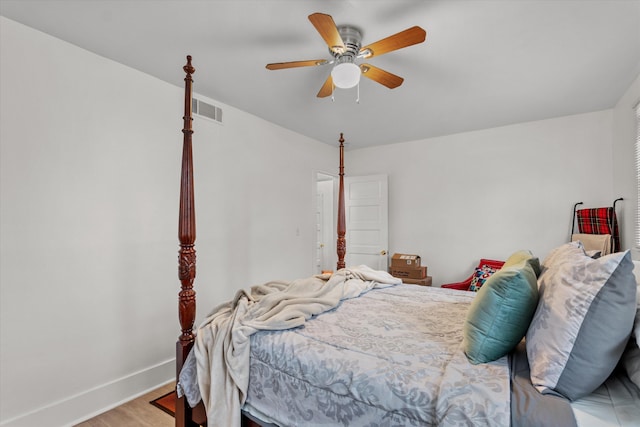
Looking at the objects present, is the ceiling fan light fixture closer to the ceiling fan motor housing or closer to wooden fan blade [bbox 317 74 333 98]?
the ceiling fan motor housing

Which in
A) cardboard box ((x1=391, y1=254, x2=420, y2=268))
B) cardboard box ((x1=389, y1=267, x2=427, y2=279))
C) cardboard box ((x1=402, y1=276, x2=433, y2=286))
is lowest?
cardboard box ((x1=402, y1=276, x2=433, y2=286))

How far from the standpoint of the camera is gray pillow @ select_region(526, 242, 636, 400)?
1.01 meters

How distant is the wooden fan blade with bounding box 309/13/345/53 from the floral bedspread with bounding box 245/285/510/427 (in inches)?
63.0

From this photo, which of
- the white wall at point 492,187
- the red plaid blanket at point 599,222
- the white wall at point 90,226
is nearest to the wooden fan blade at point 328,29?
the white wall at point 90,226

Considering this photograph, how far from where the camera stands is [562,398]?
103cm

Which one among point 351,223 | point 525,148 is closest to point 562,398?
point 525,148

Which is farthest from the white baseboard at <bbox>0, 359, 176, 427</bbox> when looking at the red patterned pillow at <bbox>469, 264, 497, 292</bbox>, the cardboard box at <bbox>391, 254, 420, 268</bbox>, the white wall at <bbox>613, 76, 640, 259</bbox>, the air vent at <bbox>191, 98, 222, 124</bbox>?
the white wall at <bbox>613, 76, 640, 259</bbox>

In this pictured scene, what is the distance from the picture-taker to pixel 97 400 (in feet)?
7.48

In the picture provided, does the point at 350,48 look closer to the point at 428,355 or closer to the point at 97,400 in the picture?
the point at 428,355

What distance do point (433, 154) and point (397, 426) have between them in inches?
156

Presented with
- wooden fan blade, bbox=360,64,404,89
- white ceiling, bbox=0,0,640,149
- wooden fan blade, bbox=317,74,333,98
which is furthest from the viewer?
wooden fan blade, bbox=317,74,333,98

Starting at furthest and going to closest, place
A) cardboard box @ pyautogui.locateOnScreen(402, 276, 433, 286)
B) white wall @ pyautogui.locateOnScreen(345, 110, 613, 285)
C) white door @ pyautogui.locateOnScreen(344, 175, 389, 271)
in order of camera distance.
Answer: white door @ pyautogui.locateOnScreen(344, 175, 389, 271)
cardboard box @ pyautogui.locateOnScreen(402, 276, 433, 286)
white wall @ pyautogui.locateOnScreen(345, 110, 613, 285)

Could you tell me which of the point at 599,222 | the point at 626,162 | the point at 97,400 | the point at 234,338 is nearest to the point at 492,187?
the point at 599,222

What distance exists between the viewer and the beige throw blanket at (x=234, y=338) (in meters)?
1.56
